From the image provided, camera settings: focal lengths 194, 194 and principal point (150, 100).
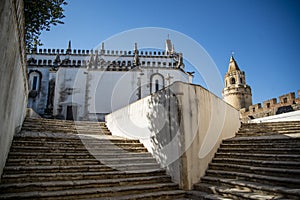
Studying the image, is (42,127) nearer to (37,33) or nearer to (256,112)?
(37,33)

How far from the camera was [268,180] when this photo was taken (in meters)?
3.99

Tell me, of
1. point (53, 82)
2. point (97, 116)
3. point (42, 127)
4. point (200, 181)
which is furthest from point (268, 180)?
point (53, 82)

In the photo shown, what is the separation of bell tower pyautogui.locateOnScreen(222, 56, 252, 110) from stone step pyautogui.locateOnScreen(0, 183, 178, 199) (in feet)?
76.1

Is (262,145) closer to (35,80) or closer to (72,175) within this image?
(72,175)

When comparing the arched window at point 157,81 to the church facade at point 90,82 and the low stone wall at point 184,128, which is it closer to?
the church facade at point 90,82

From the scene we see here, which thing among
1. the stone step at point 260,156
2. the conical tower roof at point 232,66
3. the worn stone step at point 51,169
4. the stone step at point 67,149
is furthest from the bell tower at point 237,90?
the worn stone step at point 51,169

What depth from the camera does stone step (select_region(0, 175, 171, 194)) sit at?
380 cm

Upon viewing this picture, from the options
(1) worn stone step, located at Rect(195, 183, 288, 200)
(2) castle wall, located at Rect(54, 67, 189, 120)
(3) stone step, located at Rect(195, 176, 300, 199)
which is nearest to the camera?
(3) stone step, located at Rect(195, 176, 300, 199)

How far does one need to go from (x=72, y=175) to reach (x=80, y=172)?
29 cm

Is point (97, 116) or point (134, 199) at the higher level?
point (97, 116)

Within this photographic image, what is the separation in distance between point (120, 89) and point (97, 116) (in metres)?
3.83

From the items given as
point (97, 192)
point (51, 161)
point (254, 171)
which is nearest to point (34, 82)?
point (51, 161)

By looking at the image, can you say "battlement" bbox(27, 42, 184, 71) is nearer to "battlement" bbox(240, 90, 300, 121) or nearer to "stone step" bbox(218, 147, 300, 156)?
"battlement" bbox(240, 90, 300, 121)

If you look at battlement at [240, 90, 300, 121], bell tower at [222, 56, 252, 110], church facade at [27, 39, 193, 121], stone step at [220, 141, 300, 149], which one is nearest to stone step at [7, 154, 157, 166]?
stone step at [220, 141, 300, 149]
